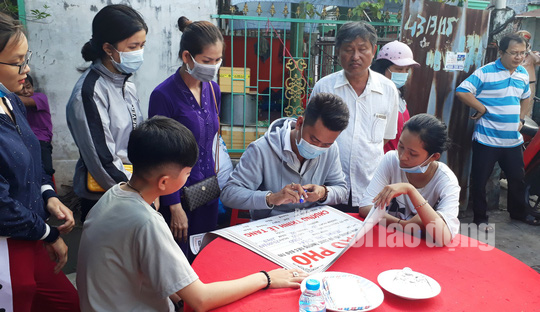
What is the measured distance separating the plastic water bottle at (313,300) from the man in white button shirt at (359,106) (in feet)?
4.44

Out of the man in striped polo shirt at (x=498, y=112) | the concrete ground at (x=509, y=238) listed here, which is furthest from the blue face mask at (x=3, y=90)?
the man in striped polo shirt at (x=498, y=112)

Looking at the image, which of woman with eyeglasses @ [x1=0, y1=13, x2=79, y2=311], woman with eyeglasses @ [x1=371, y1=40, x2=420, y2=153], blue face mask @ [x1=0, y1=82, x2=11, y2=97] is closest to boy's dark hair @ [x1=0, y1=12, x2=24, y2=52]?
woman with eyeglasses @ [x1=0, y1=13, x2=79, y2=311]

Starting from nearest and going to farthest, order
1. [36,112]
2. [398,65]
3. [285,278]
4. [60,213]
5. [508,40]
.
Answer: [285,278] → [60,213] → [398,65] → [36,112] → [508,40]

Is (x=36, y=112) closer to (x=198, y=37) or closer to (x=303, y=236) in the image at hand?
(x=198, y=37)

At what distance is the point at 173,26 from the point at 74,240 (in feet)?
7.70

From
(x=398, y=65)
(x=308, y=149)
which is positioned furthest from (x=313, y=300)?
(x=398, y=65)

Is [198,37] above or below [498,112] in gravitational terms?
above

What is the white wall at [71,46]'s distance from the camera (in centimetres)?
401

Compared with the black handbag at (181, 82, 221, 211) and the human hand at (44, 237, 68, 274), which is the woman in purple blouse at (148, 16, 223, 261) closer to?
the black handbag at (181, 82, 221, 211)

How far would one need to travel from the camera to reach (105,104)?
77.6 inches

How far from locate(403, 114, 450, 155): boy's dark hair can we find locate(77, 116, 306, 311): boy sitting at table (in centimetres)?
102

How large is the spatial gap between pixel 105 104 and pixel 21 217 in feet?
2.42

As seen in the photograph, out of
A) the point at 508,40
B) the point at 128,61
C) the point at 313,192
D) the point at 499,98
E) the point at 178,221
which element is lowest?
the point at 178,221

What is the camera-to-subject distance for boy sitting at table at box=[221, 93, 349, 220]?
1.97m
